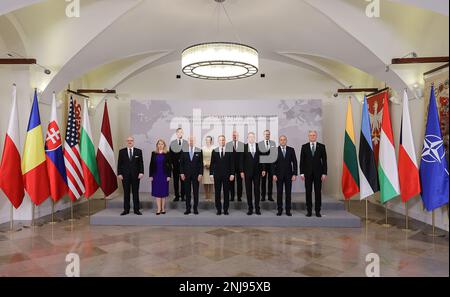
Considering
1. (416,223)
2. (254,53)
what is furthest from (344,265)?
(254,53)

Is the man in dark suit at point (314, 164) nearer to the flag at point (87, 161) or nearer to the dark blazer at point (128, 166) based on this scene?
the dark blazer at point (128, 166)

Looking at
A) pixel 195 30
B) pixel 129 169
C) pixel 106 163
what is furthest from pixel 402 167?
pixel 106 163

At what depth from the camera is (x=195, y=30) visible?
6812 mm

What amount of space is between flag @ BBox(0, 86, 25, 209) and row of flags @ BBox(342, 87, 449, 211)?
617 cm

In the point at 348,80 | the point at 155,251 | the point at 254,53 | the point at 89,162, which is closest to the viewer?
the point at 155,251

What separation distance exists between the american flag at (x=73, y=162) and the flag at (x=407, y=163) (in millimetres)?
5951

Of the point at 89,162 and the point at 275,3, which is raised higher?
the point at 275,3

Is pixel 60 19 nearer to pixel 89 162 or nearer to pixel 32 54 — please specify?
pixel 32 54

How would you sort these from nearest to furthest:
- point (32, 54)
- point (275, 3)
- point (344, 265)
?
1. point (344, 265)
2. point (275, 3)
3. point (32, 54)

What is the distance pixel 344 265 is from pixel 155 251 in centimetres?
238

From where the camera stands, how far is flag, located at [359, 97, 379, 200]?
5.82m

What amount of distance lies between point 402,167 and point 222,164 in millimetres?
2999

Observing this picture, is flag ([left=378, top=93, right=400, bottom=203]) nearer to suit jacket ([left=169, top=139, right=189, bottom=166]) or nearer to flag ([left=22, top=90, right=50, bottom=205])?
suit jacket ([left=169, top=139, right=189, bottom=166])

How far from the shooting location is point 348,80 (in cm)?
891
